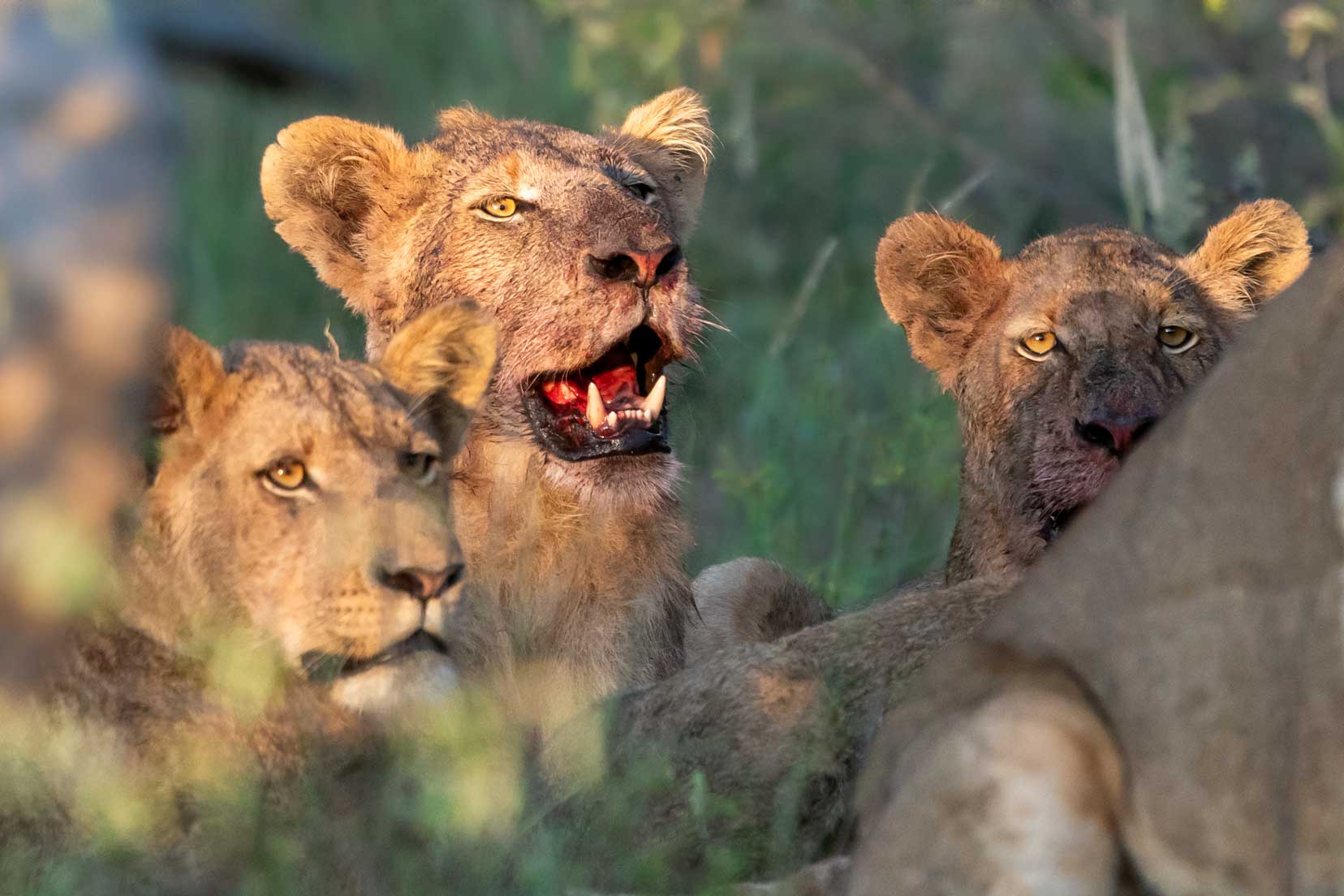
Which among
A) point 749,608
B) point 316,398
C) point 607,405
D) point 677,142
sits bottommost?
point 749,608

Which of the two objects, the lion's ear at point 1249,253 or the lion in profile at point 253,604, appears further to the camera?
the lion's ear at point 1249,253

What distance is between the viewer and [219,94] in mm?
9492

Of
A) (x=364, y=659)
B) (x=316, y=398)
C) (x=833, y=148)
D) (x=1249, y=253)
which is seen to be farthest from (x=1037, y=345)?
(x=833, y=148)

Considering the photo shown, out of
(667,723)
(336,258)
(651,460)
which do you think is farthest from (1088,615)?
(336,258)

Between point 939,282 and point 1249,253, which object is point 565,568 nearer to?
point 939,282

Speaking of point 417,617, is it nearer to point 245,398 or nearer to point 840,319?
point 245,398

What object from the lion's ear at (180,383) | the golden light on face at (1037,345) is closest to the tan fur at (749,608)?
the golden light on face at (1037,345)

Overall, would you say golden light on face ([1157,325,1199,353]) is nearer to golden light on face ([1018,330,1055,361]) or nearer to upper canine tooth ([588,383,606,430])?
golden light on face ([1018,330,1055,361])

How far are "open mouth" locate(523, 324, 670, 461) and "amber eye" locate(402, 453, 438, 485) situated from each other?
2.97ft

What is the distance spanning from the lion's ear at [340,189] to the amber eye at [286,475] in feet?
4.97

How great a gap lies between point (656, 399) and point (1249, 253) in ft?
5.20

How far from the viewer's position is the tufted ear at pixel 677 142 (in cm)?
535

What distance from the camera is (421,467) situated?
365 centimetres

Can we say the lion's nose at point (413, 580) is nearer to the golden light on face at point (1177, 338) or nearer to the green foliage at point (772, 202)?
the green foliage at point (772, 202)
